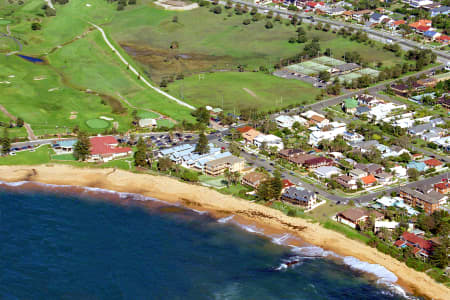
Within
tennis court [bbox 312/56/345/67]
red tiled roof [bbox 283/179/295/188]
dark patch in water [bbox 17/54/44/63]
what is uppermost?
tennis court [bbox 312/56/345/67]

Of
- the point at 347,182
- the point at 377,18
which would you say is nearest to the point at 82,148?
the point at 347,182

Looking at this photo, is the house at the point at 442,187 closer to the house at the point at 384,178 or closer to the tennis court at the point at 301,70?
the house at the point at 384,178

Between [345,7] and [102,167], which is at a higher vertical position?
[345,7]

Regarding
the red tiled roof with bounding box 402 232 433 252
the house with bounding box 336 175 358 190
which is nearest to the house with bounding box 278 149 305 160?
the house with bounding box 336 175 358 190

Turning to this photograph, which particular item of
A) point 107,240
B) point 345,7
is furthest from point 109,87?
point 345,7

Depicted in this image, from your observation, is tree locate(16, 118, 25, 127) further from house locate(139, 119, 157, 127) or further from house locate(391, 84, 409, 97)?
house locate(391, 84, 409, 97)

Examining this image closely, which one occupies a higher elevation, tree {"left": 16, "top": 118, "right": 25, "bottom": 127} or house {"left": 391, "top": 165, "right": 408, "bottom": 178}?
house {"left": 391, "top": 165, "right": 408, "bottom": 178}

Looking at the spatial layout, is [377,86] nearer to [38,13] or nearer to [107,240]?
[107,240]
